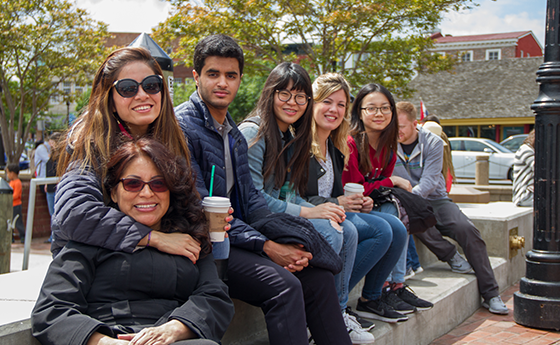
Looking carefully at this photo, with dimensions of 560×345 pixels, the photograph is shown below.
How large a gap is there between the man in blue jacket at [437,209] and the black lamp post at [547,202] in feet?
1.62

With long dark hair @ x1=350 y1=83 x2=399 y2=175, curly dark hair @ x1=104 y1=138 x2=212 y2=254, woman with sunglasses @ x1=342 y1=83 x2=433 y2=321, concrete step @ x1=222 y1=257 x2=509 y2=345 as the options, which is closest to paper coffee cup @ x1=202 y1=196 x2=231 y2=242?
curly dark hair @ x1=104 y1=138 x2=212 y2=254

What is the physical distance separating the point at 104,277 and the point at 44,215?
9315 mm

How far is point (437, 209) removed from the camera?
5590 millimetres

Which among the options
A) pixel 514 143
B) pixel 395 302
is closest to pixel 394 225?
pixel 395 302

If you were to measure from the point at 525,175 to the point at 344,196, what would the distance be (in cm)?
516

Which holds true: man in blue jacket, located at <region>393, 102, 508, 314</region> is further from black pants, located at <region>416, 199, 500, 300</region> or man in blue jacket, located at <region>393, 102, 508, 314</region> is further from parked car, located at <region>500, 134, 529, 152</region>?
parked car, located at <region>500, 134, 529, 152</region>

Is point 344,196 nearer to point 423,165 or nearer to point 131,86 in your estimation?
point 423,165

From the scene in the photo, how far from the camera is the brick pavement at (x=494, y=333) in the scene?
438 cm

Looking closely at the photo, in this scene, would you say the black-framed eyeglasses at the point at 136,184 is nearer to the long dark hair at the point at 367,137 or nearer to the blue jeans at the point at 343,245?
the blue jeans at the point at 343,245

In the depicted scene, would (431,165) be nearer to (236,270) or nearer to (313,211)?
(313,211)

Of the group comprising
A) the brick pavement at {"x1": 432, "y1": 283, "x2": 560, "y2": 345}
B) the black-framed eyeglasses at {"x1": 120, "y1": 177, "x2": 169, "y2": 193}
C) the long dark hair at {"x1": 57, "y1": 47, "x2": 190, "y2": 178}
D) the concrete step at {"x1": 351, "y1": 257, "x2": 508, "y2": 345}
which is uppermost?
the long dark hair at {"x1": 57, "y1": 47, "x2": 190, "y2": 178}

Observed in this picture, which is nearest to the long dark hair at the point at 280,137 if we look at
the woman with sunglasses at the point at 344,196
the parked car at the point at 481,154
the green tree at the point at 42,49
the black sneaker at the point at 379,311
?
the woman with sunglasses at the point at 344,196

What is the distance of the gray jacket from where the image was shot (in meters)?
5.32

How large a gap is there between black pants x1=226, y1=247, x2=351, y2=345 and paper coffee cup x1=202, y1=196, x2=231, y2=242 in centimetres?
29
